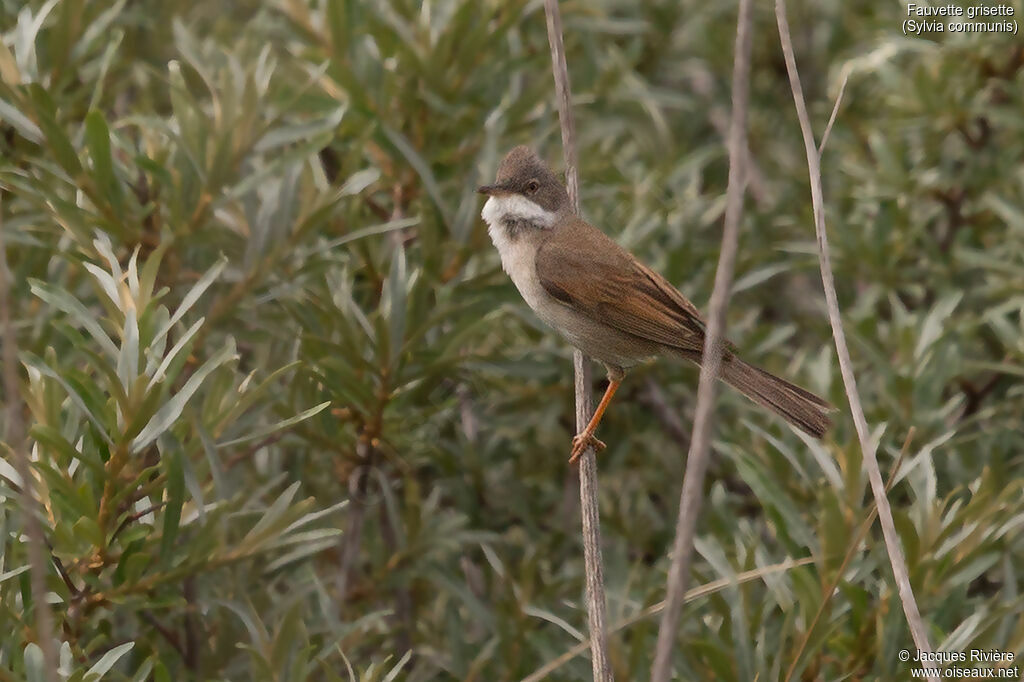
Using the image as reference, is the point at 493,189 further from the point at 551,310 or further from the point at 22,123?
the point at 22,123

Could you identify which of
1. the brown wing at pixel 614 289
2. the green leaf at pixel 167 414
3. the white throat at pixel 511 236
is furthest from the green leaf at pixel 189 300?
the brown wing at pixel 614 289

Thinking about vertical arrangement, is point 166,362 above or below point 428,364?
above

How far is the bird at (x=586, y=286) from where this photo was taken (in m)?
4.05

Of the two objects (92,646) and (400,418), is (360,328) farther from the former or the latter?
(92,646)

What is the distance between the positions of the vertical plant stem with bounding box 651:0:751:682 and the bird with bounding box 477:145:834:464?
5.88ft

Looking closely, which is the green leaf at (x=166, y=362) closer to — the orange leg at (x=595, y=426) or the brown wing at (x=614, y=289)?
the orange leg at (x=595, y=426)

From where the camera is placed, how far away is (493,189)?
3.98m

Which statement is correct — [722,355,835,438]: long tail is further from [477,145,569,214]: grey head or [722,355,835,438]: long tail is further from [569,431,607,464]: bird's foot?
[477,145,569,214]: grey head

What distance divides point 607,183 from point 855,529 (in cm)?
179

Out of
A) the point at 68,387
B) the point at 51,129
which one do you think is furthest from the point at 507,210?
the point at 68,387

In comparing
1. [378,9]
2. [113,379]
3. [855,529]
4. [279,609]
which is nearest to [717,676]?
[855,529]

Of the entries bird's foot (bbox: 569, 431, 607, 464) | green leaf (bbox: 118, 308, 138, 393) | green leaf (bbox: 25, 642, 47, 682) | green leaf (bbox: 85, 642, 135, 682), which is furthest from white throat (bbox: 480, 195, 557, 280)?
green leaf (bbox: 25, 642, 47, 682)

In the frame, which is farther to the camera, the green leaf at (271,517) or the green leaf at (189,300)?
the green leaf at (271,517)

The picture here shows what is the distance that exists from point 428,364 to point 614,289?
830mm
